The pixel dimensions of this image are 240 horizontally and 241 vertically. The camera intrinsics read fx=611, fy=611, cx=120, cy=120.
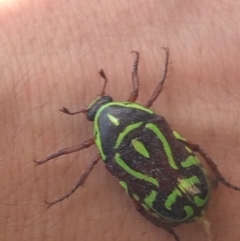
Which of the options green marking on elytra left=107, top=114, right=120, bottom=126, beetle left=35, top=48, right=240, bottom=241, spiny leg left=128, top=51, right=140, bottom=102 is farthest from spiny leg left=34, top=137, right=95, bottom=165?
spiny leg left=128, top=51, right=140, bottom=102

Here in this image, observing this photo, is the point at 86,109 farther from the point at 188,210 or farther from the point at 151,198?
the point at 188,210

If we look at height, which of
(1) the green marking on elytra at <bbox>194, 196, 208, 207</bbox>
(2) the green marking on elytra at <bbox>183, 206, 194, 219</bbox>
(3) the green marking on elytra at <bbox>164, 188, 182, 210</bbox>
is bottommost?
(2) the green marking on elytra at <bbox>183, 206, 194, 219</bbox>

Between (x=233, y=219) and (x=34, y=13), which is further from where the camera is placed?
(x=34, y=13)

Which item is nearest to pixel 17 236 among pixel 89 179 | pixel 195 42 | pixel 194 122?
pixel 89 179

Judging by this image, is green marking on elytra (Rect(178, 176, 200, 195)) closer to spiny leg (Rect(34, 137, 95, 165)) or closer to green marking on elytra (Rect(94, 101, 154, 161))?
green marking on elytra (Rect(94, 101, 154, 161))

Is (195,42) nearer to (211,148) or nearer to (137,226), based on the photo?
(211,148)

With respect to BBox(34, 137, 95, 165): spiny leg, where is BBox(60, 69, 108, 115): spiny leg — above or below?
above

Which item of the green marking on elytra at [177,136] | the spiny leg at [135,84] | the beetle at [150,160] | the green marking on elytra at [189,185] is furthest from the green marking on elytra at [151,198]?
the spiny leg at [135,84]

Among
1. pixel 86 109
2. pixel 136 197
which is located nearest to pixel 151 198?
pixel 136 197
